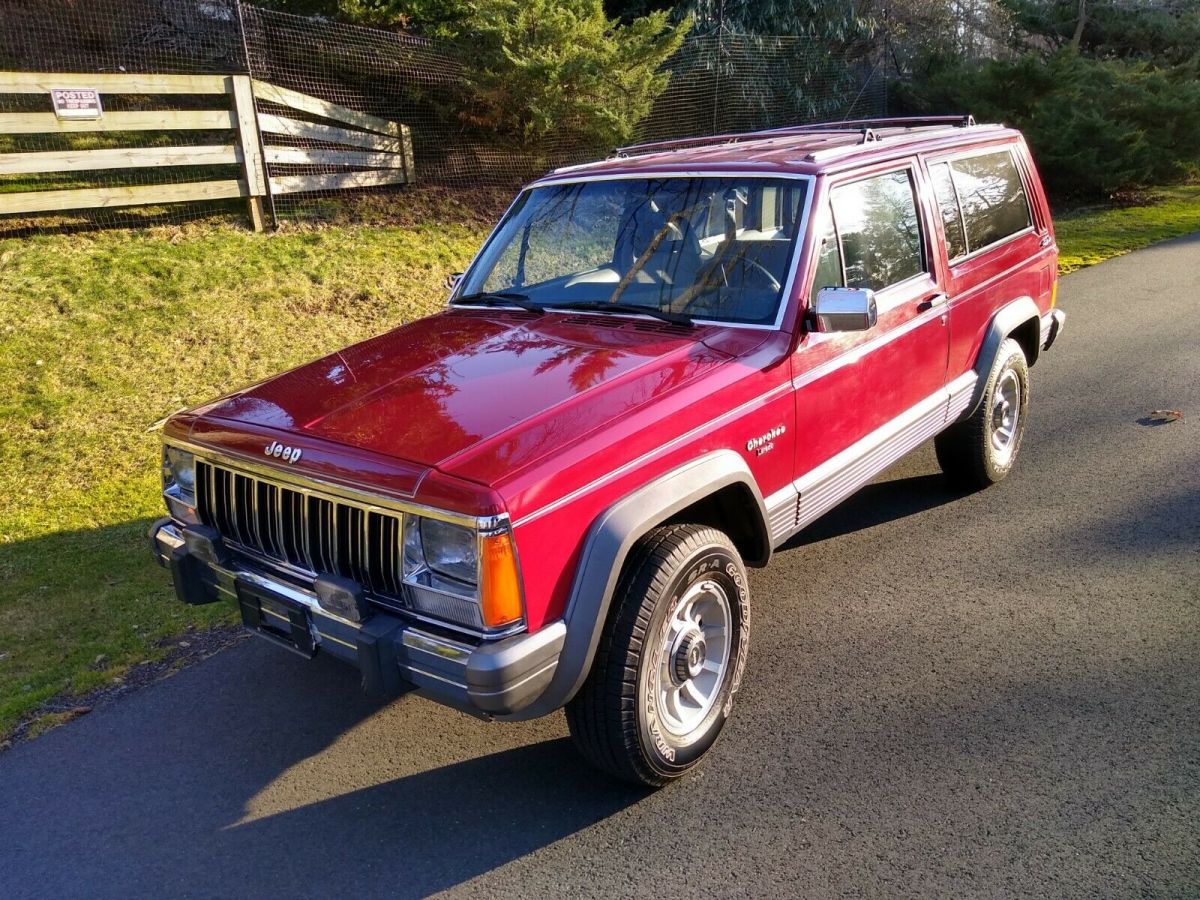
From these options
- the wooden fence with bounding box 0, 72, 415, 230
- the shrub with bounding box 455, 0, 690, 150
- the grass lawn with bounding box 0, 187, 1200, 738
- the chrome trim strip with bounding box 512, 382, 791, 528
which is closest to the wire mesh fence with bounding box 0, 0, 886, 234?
the wooden fence with bounding box 0, 72, 415, 230

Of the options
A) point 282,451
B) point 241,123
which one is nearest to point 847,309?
point 282,451

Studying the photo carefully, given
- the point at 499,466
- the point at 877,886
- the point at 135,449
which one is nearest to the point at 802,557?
the point at 877,886

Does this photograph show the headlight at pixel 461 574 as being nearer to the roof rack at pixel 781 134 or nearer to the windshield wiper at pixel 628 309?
the windshield wiper at pixel 628 309

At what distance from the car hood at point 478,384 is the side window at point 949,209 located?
177 cm

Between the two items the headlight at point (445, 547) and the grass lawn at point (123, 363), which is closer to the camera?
the headlight at point (445, 547)

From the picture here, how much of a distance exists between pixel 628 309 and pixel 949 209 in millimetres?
1963

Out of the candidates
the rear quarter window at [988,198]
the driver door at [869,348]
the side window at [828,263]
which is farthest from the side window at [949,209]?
the side window at [828,263]

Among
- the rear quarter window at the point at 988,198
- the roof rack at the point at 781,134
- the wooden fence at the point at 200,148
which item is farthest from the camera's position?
the wooden fence at the point at 200,148

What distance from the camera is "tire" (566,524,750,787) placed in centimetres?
308

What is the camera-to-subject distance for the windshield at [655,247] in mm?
3959

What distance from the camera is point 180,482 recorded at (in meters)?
3.75

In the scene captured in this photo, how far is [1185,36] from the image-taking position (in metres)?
21.9

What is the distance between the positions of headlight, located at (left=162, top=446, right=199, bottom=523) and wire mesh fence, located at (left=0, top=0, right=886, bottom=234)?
6.09m

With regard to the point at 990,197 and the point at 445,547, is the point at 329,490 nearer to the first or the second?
the point at 445,547
